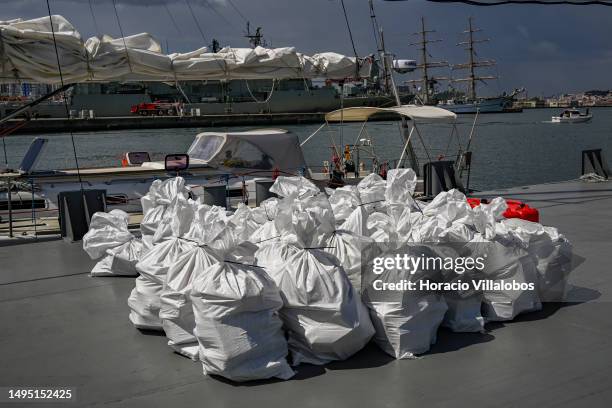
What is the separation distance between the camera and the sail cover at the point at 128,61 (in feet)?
40.7

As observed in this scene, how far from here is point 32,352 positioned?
211 inches

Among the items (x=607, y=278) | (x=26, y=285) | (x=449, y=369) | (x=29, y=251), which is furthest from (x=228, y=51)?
(x=449, y=369)

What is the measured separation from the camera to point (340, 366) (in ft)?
16.0

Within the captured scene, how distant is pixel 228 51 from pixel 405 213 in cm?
1040

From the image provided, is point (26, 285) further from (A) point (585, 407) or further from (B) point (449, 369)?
(A) point (585, 407)

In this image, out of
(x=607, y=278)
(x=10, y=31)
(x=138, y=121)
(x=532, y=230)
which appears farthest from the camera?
(x=138, y=121)

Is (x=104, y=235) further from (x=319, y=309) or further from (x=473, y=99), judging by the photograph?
(x=473, y=99)

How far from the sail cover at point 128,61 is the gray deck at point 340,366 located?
6352mm

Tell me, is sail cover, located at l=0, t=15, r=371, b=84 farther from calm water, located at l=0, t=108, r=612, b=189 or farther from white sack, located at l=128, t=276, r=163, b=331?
white sack, located at l=128, t=276, r=163, b=331

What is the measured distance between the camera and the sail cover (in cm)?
1240

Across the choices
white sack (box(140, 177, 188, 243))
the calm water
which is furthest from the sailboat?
white sack (box(140, 177, 188, 243))

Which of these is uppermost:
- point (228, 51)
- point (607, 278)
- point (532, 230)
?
point (228, 51)

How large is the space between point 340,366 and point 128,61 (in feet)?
35.5

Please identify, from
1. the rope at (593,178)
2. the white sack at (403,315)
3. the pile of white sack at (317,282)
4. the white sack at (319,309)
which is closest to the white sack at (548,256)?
the pile of white sack at (317,282)
